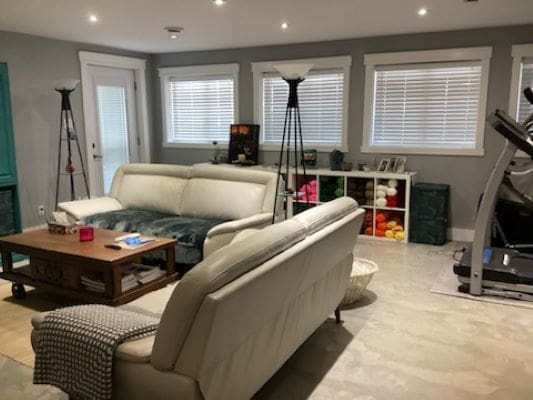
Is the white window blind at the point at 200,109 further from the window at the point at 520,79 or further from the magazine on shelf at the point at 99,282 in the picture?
the magazine on shelf at the point at 99,282

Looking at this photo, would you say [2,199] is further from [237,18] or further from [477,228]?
[477,228]

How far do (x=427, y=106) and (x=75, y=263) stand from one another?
4157mm

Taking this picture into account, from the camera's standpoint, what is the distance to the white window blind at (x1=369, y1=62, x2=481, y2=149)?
5305 mm

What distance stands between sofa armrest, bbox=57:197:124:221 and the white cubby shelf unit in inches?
77.6

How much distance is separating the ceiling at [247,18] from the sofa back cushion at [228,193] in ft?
4.85

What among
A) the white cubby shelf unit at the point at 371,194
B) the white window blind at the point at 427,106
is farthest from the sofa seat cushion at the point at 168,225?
the white window blind at the point at 427,106

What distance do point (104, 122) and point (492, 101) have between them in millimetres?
4830

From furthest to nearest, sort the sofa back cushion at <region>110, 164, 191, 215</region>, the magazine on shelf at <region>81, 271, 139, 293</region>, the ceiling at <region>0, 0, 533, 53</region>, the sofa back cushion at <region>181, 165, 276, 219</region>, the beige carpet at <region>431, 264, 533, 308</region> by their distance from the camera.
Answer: the sofa back cushion at <region>110, 164, 191, 215</region> < the sofa back cushion at <region>181, 165, 276, 219</region> < the ceiling at <region>0, 0, 533, 53</region> < the beige carpet at <region>431, 264, 533, 308</region> < the magazine on shelf at <region>81, 271, 139, 293</region>

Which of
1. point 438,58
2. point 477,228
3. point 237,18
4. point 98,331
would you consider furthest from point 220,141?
point 98,331

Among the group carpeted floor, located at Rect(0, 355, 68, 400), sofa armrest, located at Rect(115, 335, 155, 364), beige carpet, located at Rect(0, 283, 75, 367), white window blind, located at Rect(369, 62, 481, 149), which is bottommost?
carpeted floor, located at Rect(0, 355, 68, 400)

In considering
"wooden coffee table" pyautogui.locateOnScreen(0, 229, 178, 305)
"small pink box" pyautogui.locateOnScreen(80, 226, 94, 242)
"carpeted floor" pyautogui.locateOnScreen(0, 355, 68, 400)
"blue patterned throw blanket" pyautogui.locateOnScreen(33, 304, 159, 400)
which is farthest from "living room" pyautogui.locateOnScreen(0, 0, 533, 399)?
"blue patterned throw blanket" pyautogui.locateOnScreen(33, 304, 159, 400)

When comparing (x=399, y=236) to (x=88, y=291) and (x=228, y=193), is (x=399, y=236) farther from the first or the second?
(x=88, y=291)

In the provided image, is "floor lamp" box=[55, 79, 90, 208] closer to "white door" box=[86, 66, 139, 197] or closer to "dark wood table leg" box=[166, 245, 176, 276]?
"white door" box=[86, 66, 139, 197]

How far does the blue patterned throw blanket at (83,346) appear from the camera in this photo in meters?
1.85
